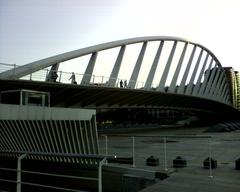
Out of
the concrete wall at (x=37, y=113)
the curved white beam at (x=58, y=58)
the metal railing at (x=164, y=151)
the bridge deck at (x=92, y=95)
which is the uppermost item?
the curved white beam at (x=58, y=58)

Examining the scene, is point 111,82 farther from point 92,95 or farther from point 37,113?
point 37,113

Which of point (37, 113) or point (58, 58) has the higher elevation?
point (58, 58)

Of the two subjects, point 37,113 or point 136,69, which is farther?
point 136,69

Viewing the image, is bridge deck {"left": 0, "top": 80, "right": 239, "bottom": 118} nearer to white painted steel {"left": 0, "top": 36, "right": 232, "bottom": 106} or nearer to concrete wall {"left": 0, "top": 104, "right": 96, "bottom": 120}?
white painted steel {"left": 0, "top": 36, "right": 232, "bottom": 106}

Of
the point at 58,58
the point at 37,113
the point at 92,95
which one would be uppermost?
the point at 58,58

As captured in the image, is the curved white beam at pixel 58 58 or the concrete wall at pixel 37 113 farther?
the curved white beam at pixel 58 58

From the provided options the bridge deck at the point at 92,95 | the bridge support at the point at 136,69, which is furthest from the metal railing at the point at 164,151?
the bridge support at the point at 136,69

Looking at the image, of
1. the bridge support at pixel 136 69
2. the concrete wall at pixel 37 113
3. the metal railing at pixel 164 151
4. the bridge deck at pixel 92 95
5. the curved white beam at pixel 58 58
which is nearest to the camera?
the concrete wall at pixel 37 113

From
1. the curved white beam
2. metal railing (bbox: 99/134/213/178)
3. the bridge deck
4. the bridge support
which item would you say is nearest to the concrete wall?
metal railing (bbox: 99/134/213/178)

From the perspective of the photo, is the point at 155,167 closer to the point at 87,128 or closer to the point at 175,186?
the point at 175,186

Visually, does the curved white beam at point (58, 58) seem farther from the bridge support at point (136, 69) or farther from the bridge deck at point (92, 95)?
the bridge support at point (136, 69)

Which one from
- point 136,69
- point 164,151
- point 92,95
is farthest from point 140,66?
point 164,151

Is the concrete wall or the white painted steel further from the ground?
the white painted steel

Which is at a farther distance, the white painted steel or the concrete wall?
the white painted steel
